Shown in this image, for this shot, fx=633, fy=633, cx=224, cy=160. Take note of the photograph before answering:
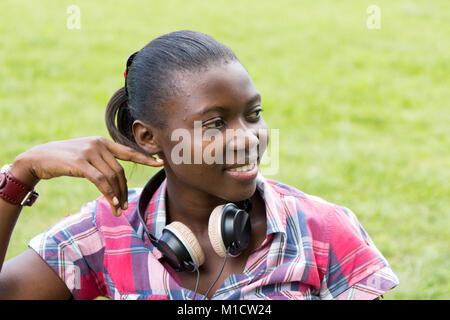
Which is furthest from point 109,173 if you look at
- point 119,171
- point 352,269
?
point 352,269

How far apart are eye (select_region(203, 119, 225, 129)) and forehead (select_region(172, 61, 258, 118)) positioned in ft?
0.19

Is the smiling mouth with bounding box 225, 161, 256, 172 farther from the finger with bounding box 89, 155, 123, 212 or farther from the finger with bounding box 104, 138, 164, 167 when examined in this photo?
the finger with bounding box 89, 155, 123, 212

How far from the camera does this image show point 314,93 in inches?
304

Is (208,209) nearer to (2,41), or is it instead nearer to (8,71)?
(8,71)

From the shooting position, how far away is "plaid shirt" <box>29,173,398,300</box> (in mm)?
2471

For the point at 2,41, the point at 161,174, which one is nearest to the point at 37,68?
the point at 2,41

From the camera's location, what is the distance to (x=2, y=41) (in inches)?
356

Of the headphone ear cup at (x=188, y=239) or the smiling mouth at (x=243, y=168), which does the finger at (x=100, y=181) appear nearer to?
the headphone ear cup at (x=188, y=239)

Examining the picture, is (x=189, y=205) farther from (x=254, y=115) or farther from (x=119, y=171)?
(x=254, y=115)

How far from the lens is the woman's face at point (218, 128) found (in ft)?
7.63

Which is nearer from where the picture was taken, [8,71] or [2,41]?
[8,71]

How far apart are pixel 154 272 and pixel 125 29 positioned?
740 centimetres

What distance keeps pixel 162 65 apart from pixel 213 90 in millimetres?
252

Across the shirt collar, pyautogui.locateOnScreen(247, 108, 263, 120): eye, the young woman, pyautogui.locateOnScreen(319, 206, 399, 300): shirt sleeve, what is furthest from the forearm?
pyautogui.locateOnScreen(319, 206, 399, 300): shirt sleeve
